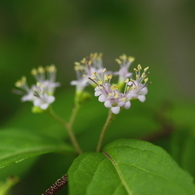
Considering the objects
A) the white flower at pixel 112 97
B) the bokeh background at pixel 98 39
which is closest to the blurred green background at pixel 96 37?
the bokeh background at pixel 98 39

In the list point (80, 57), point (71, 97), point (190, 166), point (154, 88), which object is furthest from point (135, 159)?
point (80, 57)

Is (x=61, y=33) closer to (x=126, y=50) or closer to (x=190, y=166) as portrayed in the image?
(x=126, y=50)

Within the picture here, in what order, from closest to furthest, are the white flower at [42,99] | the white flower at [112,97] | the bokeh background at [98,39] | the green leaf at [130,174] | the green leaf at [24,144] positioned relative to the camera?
the green leaf at [130,174] → the white flower at [112,97] → the green leaf at [24,144] → the white flower at [42,99] → the bokeh background at [98,39]

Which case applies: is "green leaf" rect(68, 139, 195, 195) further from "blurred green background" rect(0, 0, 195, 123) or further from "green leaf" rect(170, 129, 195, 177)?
"blurred green background" rect(0, 0, 195, 123)

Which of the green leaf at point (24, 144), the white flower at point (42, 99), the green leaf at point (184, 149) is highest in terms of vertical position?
the white flower at point (42, 99)

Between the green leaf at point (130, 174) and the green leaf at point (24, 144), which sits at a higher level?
the green leaf at point (24, 144)

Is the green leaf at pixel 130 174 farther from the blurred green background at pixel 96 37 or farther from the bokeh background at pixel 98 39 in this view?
the blurred green background at pixel 96 37

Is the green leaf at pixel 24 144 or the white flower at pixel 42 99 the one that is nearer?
the green leaf at pixel 24 144
